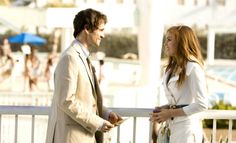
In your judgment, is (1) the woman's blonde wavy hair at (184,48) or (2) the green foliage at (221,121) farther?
(2) the green foliage at (221,121)

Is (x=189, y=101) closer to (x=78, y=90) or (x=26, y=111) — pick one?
(x=78, y=90)

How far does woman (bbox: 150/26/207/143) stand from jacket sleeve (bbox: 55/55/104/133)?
1.56 ft

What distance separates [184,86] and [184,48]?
19 centimetres

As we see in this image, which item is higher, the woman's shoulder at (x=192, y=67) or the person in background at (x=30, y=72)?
the woman's shoulder at (x=192, y=67)

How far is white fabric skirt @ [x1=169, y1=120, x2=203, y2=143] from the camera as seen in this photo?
3150mm

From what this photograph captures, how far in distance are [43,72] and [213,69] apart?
7.44 metres

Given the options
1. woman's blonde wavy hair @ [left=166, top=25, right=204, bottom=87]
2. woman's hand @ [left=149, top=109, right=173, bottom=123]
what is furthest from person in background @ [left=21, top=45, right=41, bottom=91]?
woman's blonde wavy hair @ [left=166, top=25, right=204, bottom=87]

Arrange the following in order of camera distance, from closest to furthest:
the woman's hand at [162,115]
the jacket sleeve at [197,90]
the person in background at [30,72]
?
the jacket sleeve at [197,90]
the woman's hand at [162,115]
the person in background at [30,72]

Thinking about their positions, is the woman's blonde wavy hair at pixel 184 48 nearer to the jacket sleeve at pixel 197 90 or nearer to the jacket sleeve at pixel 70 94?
the jacket sleeve at pixel 197 90

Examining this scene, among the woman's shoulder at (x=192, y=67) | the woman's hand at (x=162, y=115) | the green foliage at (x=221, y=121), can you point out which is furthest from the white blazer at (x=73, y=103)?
the green foliage at (x=221, y=121)

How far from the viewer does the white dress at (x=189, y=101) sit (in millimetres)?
3078

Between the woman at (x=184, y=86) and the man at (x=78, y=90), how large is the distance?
1.22 feet

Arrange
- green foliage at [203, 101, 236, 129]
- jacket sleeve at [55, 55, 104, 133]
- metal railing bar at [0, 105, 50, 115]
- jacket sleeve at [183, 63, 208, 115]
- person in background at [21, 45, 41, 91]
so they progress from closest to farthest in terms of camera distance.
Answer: jacket sleeve at [55, 55, 104, 133] → jacket sleeve at [183, 63, 208, 115] → metal railing bar at [0, 105, 50, 115] → green foliage at [203, 101, 236, 129] → person in background at [21, 45, 41, 91]

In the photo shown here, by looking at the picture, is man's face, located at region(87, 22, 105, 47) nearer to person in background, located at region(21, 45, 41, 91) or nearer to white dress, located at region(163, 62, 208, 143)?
white dress, located at region(163, 62, 208, 143)
